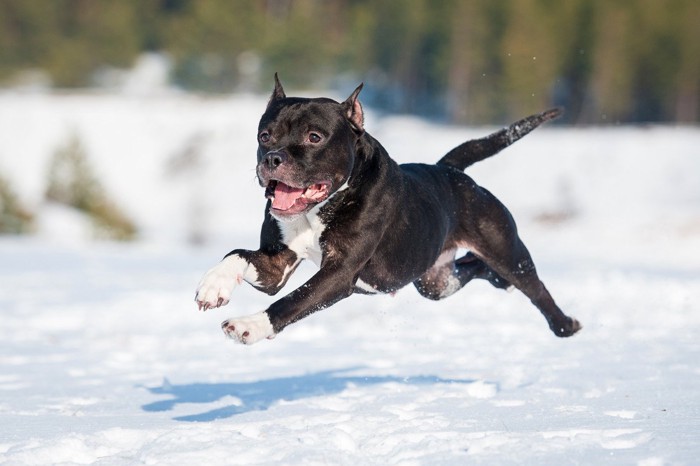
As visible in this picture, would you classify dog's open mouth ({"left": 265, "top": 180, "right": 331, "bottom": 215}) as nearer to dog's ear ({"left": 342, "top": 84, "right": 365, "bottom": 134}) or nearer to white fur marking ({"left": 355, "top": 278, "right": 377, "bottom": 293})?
dog's ear ({"left": 342, "top": 84, "right": 365, "bottom": 134})

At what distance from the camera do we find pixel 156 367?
293 inches

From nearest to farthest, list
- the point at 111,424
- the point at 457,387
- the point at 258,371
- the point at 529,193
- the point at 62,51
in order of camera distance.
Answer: the point at 111,424
the point at 457,387
the point at 258,371
the point at 529,193
the point at 62,51

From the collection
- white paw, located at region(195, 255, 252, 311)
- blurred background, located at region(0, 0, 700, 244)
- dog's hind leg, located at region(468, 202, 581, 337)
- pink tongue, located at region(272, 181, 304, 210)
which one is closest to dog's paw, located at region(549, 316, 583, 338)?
dog's hind leg, located at region(468, 202, 581, 337)

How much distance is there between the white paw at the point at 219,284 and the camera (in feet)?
15.2

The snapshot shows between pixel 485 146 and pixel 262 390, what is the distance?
2.15 meters

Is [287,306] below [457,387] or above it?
above

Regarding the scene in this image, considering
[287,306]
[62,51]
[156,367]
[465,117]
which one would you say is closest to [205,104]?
[465,117]

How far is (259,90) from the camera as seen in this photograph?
50.5 metres

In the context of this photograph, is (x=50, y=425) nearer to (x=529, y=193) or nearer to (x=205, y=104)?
(x=529, y=193)

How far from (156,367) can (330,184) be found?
3174 mm

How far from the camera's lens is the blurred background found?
97.8ft

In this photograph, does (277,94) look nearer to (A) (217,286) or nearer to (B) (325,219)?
(B) (325,219)

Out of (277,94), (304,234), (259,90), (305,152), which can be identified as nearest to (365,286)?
(304,234)

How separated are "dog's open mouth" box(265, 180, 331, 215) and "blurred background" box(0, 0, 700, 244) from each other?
66.3ft
